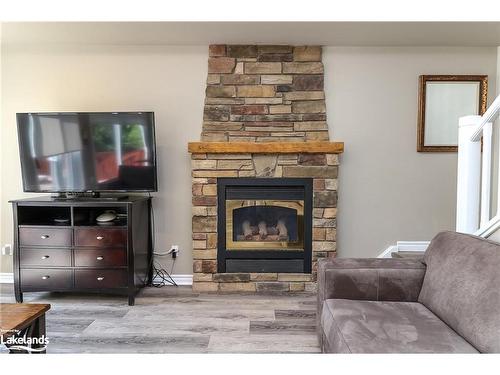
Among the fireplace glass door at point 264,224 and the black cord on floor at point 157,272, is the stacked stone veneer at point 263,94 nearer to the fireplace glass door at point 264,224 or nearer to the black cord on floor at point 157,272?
the fireplace glass door at point 264,224

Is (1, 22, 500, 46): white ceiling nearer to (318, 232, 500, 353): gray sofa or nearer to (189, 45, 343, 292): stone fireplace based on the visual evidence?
(189, 45, 343, 292): stone fireplace

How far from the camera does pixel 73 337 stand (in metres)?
2.31

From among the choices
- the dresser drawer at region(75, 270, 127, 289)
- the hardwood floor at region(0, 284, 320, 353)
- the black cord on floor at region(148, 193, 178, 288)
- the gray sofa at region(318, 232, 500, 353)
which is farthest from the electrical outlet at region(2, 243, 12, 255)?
the gray sofa at region(318, 232, 500, 353)

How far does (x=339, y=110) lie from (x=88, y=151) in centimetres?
225

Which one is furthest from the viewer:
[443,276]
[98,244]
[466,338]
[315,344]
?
[98,244]

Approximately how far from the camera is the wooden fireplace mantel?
3152mm

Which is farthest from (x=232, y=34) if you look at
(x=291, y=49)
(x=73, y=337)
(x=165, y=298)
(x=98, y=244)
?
(x=73, y=337)

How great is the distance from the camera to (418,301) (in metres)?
1.97

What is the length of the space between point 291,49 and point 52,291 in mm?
2910

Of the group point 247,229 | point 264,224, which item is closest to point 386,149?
point 264,224

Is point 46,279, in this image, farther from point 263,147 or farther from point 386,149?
point 386,149
